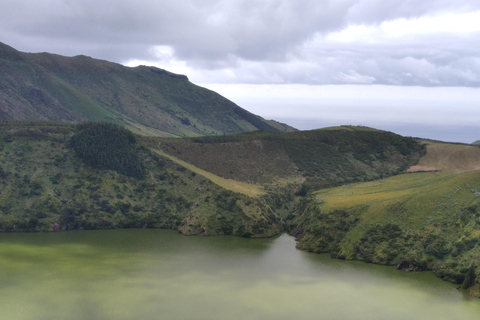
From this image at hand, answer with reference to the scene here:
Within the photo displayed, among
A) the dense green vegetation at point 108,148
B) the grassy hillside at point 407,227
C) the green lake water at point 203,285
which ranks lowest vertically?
the green lake water at point 203,285

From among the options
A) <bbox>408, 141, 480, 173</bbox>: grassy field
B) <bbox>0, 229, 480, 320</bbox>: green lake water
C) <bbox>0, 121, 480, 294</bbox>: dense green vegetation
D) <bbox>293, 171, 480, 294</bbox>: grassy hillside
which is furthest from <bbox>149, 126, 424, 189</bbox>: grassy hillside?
<bbox>0, 229, 480, 320</bbox>: green lake water

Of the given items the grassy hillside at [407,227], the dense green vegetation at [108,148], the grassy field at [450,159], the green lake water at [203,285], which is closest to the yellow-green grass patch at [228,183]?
the dense green vegetation at [108,148]

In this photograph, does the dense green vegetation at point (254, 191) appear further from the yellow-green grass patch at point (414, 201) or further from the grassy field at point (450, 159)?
the grassy field at point (450, 159)

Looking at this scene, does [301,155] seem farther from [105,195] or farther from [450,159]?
[105,195]

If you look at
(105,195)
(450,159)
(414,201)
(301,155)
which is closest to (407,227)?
(414,201)

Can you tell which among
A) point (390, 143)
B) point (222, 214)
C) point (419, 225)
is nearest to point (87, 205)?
point (222, 214)

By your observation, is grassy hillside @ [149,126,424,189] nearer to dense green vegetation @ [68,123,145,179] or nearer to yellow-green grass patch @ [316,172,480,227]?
dense green vegetation @ [68,123,145,179]
